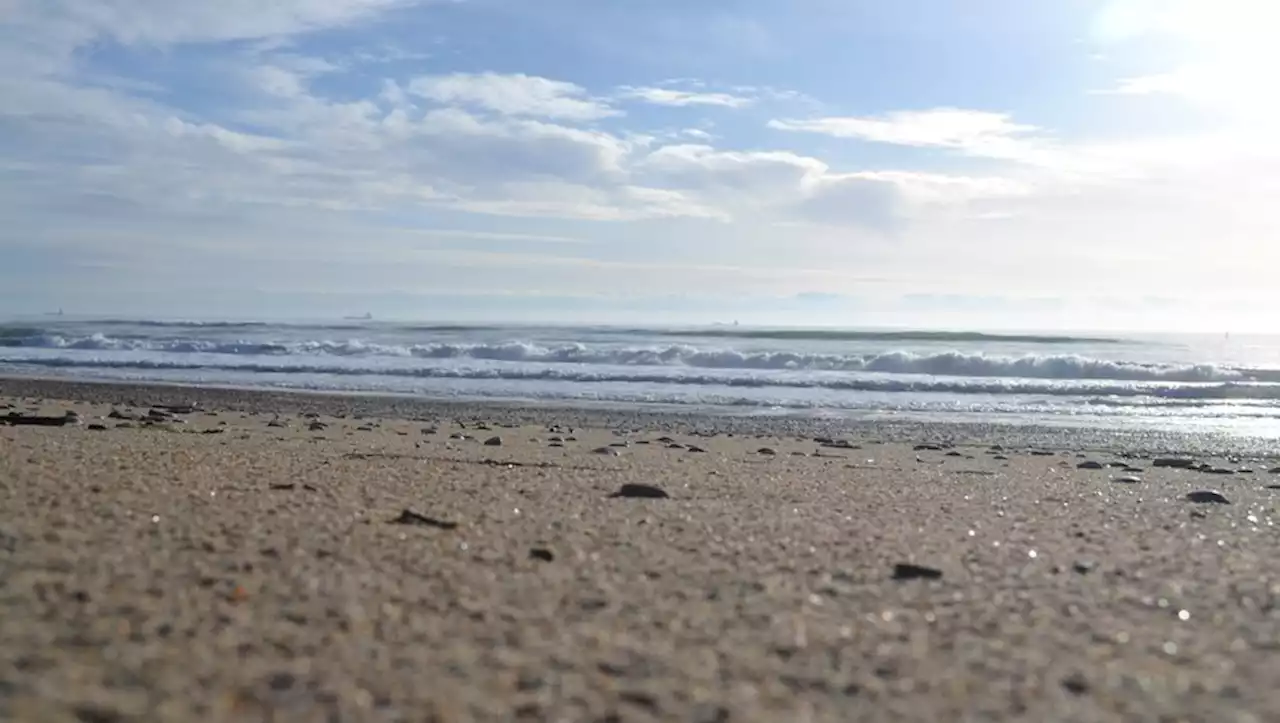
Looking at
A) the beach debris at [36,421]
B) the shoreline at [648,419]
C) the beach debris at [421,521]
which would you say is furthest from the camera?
the shoreline at [648,419]

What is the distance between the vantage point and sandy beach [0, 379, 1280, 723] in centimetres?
264

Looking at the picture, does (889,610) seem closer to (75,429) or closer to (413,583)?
(413,583)

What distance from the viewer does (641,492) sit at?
19.8 ft

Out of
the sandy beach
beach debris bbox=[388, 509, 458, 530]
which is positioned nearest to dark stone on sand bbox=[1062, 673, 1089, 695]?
the sandy beach

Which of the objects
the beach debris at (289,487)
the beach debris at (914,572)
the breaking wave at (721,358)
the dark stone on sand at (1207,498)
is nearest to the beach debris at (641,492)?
the beach debris at (289,487)

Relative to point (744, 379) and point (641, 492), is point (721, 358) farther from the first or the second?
point (641, 492)

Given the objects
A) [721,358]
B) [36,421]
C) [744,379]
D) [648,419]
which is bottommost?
[648,419]

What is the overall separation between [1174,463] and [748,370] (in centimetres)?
1775

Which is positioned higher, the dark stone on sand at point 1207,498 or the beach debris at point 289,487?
the beach debris at point 289,487

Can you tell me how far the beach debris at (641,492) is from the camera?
19.7ft

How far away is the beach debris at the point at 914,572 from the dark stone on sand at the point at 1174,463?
19.8ft

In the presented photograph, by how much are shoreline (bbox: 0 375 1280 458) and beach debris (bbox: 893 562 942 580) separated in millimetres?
7787

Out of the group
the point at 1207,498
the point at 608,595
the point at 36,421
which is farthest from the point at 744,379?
the point at 608,595

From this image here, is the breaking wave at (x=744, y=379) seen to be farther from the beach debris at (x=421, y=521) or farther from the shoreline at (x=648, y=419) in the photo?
the beach debris at (x=421, y=521)
